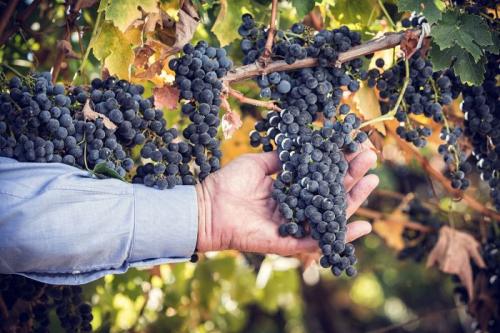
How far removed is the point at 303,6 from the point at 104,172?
2.97 feet

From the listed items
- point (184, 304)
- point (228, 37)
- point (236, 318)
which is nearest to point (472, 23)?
point (228, 37)

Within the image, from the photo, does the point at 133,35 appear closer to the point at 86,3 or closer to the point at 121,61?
the point at 121,61

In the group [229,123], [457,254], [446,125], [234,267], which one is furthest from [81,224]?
[234,267]

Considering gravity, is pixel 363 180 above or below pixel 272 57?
below

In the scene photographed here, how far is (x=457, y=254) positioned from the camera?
9.56 feet

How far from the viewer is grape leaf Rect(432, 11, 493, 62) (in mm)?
2068

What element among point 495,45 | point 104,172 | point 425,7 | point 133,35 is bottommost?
point 104,172

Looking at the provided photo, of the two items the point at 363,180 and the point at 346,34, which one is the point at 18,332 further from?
the point at 346,34

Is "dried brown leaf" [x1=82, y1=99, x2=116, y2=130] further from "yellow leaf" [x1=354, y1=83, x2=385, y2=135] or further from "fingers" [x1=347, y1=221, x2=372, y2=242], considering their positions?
"yellow leaf" [x1=354, y1=83, x2=385, y2=135]

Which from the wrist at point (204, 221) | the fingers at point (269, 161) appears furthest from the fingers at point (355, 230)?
the wrist at point (204, 221)

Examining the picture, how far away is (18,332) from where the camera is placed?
2.46 m

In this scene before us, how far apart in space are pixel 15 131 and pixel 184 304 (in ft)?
7.07

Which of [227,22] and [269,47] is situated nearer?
[269,47]

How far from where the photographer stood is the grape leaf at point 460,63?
83.4 inches
